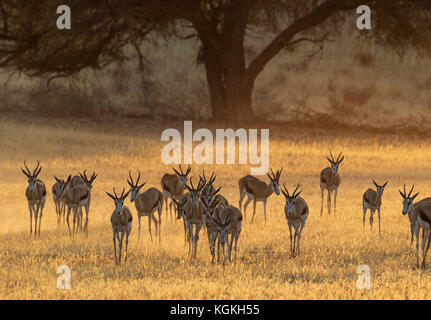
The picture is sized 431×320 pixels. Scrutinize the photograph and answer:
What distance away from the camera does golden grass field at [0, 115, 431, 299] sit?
9.91 metres

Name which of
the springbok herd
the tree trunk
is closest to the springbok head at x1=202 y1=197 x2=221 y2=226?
the springbok herd

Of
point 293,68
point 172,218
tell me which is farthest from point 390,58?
point 172,218

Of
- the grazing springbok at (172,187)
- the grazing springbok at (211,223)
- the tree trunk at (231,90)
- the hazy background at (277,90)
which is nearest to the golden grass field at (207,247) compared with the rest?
the grazing springbok at (211,223)

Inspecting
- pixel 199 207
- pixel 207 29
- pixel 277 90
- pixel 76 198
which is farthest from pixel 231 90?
pixel 199 207

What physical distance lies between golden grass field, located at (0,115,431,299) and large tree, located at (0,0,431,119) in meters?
5.11

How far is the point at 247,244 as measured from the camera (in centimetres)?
1298

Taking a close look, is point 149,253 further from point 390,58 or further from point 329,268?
point 390,58

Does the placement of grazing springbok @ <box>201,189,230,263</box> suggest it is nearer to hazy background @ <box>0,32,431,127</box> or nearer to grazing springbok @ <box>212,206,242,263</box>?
grazing springbok @ <box>212,206,242,263</box>

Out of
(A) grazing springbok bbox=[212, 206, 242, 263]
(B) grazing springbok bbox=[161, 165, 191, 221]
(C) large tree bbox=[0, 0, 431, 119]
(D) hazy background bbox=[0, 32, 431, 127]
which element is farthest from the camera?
(D) hazy background bbox=[0, 32, 431, 127]

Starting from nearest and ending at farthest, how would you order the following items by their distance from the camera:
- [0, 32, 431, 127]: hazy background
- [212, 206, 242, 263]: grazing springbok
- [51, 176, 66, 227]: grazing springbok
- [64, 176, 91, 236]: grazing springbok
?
[212, 206, 242, 263]: grazing springbok, [64, 176, 91, 236]: grazing springbok, [51, 176, 66, 227]: grazing springbok, [0, 32, 431, 127]: hazy background

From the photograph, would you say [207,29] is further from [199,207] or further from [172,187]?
[199,207]

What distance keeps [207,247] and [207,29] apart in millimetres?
18223

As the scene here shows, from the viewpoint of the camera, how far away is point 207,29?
29.7m

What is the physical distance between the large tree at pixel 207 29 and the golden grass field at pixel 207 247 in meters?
5.11
